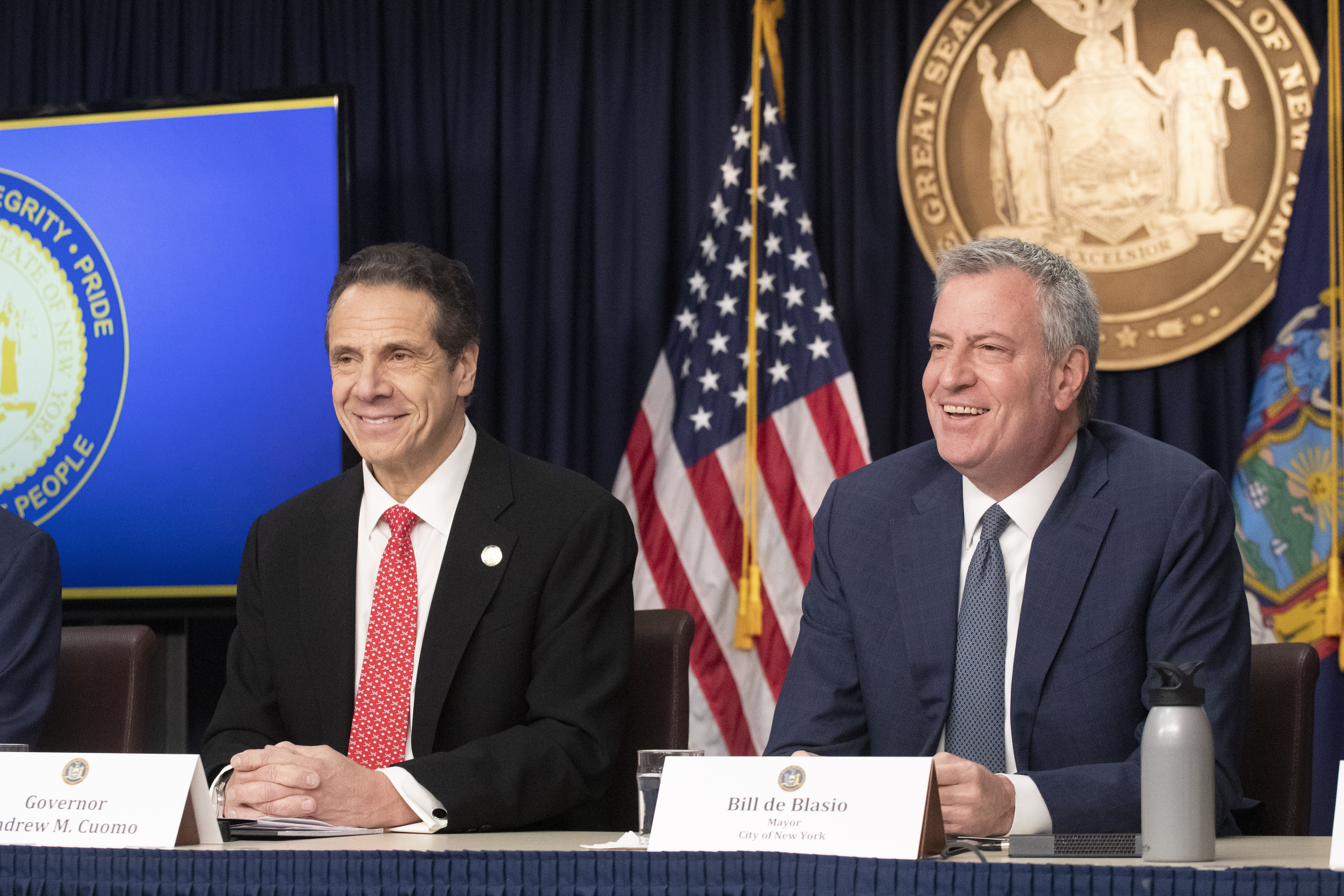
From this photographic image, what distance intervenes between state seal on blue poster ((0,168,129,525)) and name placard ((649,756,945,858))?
9.14 feet

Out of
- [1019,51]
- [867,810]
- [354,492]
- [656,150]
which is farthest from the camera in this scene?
[656,150]

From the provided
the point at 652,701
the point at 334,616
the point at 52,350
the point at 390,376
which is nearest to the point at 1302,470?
the point at 652,701

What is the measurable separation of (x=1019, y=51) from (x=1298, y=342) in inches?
39.5

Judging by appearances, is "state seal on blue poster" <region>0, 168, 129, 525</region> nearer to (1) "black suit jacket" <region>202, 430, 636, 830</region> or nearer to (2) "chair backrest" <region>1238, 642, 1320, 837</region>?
(1) "black suit jacket" <region>202, 430, 636, 830</region>

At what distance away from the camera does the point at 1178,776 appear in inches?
57.1

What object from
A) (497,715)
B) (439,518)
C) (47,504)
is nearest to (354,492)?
(439,518)

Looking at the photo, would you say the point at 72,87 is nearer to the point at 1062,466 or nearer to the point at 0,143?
the point at 0,143

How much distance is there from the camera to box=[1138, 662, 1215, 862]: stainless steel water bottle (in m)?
1.45

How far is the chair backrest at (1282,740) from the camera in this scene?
2.14m

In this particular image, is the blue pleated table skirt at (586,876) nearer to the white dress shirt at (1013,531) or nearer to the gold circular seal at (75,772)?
the gold circular seal at (75,772)

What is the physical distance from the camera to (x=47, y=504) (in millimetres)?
3893

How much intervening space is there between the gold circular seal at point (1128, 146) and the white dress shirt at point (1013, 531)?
61.7 inches

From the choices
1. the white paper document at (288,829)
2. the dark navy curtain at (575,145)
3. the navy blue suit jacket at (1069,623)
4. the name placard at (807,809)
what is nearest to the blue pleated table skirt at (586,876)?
the name placard at (807,809)

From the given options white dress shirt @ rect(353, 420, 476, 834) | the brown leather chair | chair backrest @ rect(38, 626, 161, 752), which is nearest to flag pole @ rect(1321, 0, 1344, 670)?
the brown leather chair
